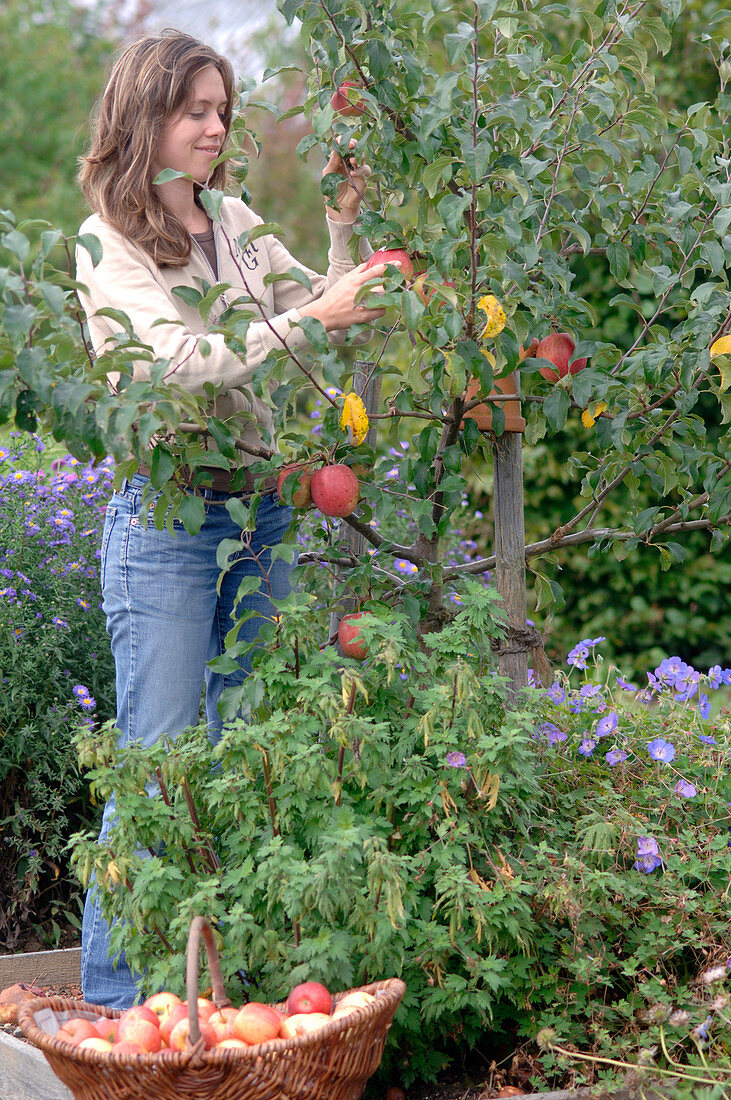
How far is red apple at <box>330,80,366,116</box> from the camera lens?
1781mm

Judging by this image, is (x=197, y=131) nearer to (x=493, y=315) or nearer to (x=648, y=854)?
(x=493, y=315)

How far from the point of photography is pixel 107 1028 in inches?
58.5

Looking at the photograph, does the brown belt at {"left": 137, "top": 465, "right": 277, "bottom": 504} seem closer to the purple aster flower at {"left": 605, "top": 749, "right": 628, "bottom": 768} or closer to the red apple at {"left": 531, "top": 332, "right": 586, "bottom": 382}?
the red apple at {"left": 531, "top": 332, "right": 586, "bottom": 382}

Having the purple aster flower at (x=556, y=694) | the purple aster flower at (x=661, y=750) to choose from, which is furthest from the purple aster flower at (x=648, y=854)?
the purple aster flower at (x=556, y=694)

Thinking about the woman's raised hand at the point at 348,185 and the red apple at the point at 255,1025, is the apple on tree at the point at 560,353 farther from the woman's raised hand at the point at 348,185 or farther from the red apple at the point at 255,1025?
the red apple at the point at 255,1025

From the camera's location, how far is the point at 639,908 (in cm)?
185

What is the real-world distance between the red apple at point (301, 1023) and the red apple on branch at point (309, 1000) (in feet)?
0.06

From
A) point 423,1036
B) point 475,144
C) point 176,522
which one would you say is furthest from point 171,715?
point 475,144

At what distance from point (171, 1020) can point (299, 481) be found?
87cm

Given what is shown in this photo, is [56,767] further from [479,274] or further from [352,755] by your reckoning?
[479,274]

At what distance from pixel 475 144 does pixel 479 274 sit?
0.20 m

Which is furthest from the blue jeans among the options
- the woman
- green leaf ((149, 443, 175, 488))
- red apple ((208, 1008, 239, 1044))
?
red apple ((208, 1008, 239, 1044))

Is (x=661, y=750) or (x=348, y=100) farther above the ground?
(x=348, y=100)

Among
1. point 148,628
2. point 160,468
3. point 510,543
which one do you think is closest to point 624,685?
point 510,543
